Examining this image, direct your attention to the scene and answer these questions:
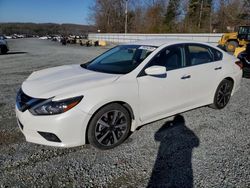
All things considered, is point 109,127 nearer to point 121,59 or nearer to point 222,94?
point 121,59

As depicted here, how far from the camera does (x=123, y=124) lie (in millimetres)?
3248

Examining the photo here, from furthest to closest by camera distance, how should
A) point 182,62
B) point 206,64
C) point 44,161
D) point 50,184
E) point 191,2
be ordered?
point 191,2
point 206,64
point 182,62
point 44,161
point 50,184

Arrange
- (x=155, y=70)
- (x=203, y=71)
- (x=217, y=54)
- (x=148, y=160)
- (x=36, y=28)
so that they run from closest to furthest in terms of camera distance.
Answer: (x=148, y=160), (x=155, y=70), (x=203, y=71), (x=217, y=54), (x=36, y=28)

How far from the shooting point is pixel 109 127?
3.13 m

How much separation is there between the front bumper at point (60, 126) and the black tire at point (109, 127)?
13cm

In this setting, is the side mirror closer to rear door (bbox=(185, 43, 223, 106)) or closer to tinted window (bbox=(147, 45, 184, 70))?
tinted window (bbox=(147, 45, 184, 70))

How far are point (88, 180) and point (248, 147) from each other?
7.72 ft

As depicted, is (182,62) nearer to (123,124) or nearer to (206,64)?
(206,64)

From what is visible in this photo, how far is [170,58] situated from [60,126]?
2.12 metres

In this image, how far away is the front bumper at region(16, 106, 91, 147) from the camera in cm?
276

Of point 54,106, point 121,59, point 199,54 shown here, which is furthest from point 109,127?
point 199,54

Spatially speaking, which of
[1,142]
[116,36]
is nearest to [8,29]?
[116,36]

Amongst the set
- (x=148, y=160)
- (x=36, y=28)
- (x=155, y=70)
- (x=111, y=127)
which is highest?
(x=36, y=28)

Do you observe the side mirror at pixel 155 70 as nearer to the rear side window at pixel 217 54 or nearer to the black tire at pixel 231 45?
the rear side window at pixel 217 54
